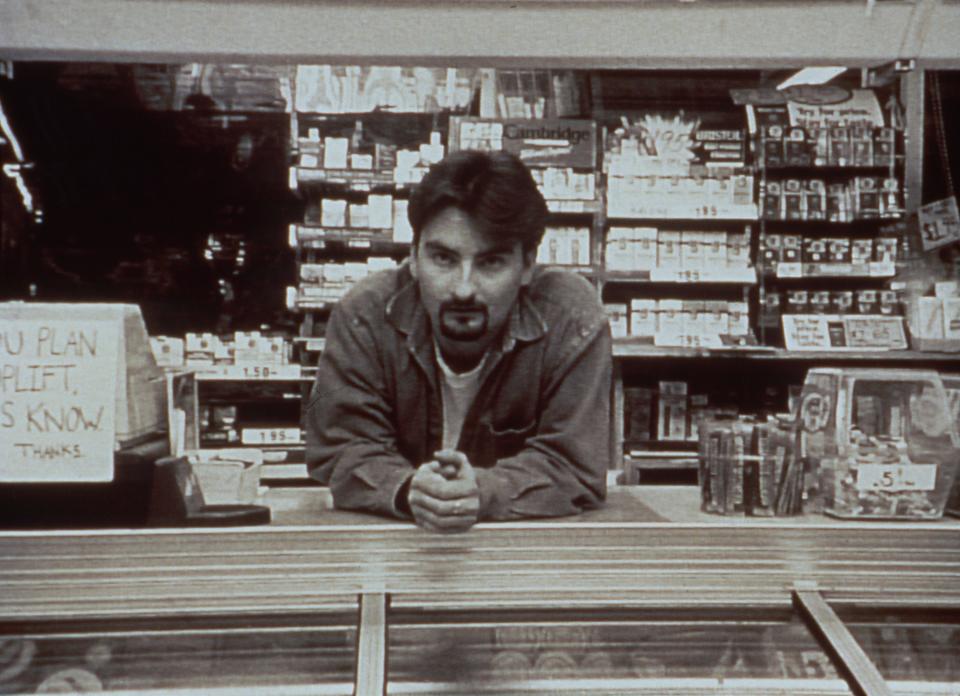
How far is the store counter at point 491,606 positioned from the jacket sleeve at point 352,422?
22cm

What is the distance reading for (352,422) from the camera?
1.86 m

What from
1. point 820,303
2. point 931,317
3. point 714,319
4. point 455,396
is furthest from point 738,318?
point 455,396

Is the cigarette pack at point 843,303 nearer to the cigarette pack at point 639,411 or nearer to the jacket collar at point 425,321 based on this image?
the cigarette pack at point 639,411

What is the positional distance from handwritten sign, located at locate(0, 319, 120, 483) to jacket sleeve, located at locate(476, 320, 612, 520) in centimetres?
60

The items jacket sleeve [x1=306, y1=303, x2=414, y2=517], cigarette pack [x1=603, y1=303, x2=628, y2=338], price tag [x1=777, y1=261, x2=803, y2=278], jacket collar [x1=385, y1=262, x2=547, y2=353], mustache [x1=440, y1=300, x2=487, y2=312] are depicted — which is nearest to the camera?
jacket sleeve [x1=306, y1=303, x2=414, y2=517]

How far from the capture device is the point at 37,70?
5527 millimetres

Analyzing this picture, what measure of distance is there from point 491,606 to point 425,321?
71 cm

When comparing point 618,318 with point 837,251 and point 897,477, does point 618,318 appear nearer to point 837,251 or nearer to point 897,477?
point 837,251

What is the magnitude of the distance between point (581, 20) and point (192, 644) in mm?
1094

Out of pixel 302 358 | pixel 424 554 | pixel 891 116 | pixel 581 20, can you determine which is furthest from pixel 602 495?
pixel 891 116

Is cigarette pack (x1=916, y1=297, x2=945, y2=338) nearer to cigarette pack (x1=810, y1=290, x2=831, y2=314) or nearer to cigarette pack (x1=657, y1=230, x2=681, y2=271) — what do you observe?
cigarette pack (x1=810, y1=290, x2=831, y2=314)

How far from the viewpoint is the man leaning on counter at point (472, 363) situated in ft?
5.61

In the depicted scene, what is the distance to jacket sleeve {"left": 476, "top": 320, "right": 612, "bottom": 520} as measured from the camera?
1564mm

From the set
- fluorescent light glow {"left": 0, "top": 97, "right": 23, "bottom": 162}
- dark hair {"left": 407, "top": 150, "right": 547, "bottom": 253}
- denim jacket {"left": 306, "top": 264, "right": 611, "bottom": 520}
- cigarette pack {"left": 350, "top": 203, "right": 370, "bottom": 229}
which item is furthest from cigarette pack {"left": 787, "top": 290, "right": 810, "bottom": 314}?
fluorescent light glow {"left": 0, "top": 97, "right": 23, "bottom": 162}
